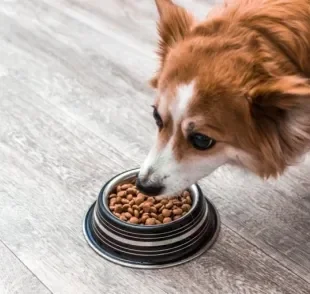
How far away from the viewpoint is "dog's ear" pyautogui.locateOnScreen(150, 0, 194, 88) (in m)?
1.64

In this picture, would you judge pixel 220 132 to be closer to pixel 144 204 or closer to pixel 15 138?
pixel 144 204

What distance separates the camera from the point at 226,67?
1485 millimetres

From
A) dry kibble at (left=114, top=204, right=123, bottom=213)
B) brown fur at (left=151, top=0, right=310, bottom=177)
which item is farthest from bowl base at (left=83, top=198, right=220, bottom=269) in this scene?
brown fur at (left=151, top=0, right=310, bottom=177)

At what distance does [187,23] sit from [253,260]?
0.69 meters

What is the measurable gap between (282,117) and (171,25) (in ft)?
1.31

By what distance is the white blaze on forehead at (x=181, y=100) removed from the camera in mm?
1516

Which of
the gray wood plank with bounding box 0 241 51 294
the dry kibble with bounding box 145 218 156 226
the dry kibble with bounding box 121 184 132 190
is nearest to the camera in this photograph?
the gray wood plank with bounding box 0 241 51 294

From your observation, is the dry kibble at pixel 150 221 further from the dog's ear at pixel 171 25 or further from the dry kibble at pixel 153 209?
the dog's ear at pixel 171 25

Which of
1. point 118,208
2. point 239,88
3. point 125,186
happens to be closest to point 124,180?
point 125,186

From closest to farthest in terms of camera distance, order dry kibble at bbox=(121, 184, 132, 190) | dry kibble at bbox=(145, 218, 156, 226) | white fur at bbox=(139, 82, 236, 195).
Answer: white fur at bbox=(139, 82, 236, 195) → dry kibble at bbox=(145, 218, 156, 226) → dry kibble at bbox=(121, 184, 132, 190)

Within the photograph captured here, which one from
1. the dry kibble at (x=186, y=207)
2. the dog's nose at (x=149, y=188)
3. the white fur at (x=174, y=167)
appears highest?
the white fur at (x=174, y=167)

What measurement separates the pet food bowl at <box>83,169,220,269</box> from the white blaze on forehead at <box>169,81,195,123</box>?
376mm

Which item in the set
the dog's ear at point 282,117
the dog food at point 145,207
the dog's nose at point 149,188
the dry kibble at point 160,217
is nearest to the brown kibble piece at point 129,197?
the dog food at point 145,207

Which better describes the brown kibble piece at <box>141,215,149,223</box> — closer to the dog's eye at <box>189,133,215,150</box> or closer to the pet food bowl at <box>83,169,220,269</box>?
the pet food bowl at <box>83,169,220,269</box>
